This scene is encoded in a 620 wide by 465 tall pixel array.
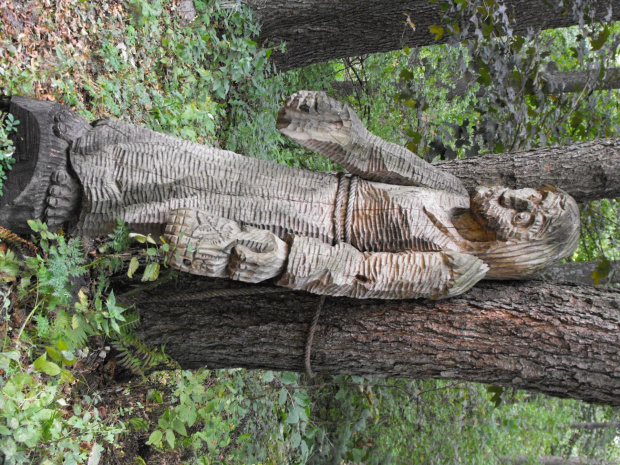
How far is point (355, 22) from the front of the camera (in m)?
5.06

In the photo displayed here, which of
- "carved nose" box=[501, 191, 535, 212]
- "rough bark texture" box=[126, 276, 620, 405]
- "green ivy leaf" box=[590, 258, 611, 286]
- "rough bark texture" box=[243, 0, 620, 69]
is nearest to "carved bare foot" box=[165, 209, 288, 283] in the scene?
"rough bark texture" box=[126, 276, 620, 405]

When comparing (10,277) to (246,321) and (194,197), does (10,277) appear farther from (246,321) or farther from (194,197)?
(246,321)

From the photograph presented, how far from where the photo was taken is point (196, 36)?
16.3 ft

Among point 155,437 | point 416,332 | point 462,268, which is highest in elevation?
point 462,268

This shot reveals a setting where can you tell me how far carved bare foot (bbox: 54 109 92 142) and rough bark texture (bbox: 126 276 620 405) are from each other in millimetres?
952

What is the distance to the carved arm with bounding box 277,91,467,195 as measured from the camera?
2.53 meters

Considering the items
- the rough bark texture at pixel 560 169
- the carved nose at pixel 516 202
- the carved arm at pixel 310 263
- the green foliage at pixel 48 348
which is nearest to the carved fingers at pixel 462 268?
the carved arm at pixel 310 263

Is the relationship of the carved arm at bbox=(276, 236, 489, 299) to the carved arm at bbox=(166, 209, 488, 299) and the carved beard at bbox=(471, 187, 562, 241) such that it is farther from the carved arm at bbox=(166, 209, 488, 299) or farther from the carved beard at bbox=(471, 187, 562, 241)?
the carved beard at bbox=(471, 187, 562, 241)

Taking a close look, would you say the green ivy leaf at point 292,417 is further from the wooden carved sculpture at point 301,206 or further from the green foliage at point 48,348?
the wooden carved sculpture at point 301,206

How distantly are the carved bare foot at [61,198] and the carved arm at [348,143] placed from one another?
1030 mm

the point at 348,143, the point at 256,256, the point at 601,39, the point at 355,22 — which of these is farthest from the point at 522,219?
the point at 355,22

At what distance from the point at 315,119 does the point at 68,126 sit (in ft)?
3.83

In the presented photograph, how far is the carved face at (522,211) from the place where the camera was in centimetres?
269

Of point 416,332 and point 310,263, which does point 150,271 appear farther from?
point 416,332
